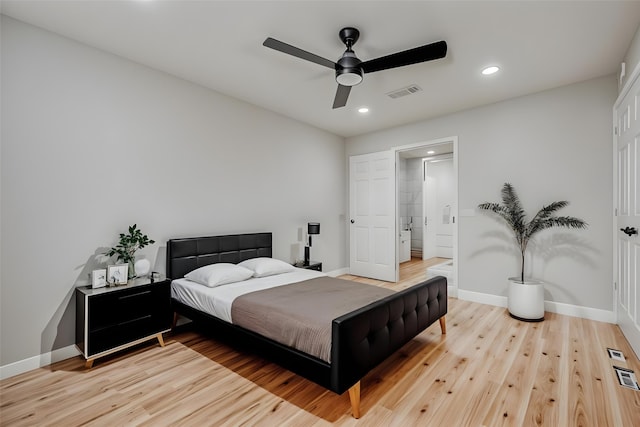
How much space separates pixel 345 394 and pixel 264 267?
1730mm

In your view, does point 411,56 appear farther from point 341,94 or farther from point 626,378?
point 626,378

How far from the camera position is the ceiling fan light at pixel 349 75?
8.09 feet

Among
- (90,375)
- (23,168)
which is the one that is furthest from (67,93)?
(90,375)

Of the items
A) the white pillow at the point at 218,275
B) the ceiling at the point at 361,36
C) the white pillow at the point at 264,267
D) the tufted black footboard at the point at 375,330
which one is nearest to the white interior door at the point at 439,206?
the ceiling at the point at 361,36

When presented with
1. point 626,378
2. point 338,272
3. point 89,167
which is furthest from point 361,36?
point 338,272

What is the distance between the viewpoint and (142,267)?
2.85 metres

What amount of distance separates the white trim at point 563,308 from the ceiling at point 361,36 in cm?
264

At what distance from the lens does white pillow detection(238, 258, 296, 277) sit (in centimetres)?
340

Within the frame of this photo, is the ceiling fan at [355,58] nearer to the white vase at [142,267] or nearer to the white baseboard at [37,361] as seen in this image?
the white vase at [142,267]

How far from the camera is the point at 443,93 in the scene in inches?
146

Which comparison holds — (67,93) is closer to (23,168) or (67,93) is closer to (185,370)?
(23,168)

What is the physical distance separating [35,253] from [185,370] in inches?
60.7

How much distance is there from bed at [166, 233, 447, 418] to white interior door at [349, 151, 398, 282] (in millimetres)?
2177

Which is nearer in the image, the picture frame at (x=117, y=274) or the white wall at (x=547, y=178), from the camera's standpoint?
the picture frame at (x=117, y=274)
